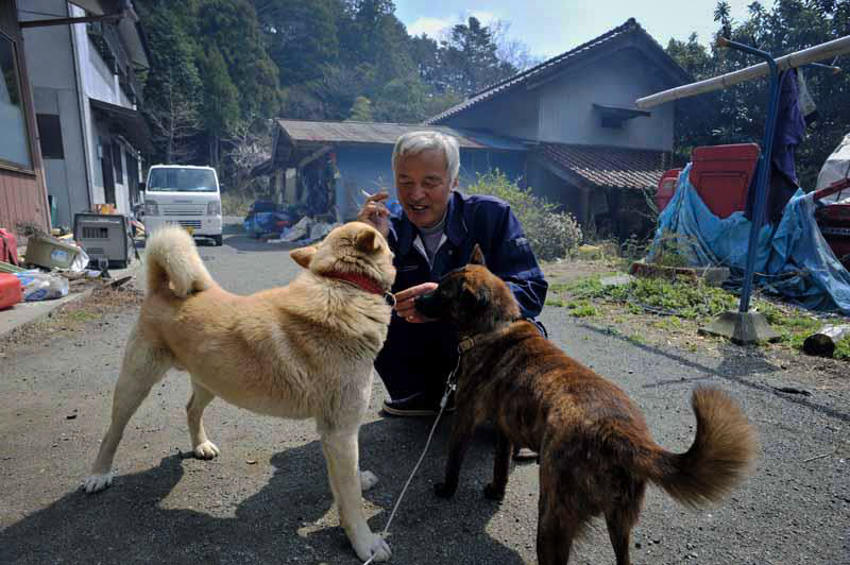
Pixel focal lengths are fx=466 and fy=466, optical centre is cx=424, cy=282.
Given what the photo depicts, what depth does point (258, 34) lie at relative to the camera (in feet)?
125

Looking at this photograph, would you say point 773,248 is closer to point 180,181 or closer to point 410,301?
point 410,301

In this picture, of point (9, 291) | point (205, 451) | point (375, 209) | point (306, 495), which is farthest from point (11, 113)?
point (306, 495)

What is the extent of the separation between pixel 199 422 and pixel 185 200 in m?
12.4

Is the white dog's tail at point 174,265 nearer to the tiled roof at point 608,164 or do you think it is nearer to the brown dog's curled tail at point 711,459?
the brown dog's curled tail at point 711,459

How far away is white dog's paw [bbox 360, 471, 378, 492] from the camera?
253cm

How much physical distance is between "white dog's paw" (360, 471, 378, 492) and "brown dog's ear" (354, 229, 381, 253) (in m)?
1.26

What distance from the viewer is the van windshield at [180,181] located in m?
13.9

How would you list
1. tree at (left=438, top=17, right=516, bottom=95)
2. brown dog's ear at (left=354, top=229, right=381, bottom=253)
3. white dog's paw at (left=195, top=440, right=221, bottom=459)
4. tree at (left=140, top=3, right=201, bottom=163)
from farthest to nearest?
tree at (left=438, top=17, right=516, bottom=95), tree at (left=140, top=3, right=201, bottom=163), white dog's paw at (left=195, top=440, right=221, bottom=459), brown dog's ear at (left=354, top=229, right=381, bottom=253)

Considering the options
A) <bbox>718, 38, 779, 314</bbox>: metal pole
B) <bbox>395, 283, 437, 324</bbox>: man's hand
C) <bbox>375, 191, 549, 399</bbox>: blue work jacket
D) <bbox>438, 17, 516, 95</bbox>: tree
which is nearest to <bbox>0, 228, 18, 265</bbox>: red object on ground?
<bbox>375, 191, 549, 399</bbox>: blue work jacket

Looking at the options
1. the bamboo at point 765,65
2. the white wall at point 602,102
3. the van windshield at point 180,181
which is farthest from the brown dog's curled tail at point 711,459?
the white wall at point 602,102

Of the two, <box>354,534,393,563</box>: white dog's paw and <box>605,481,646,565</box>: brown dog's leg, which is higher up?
<box>605,481,646,565</box>: brown dog's leg

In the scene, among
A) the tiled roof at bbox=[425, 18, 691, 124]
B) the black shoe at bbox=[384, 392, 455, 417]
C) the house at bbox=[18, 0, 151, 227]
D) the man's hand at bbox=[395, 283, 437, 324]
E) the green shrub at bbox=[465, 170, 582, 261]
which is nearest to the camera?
the man's hand at bbox=[395, 283, 437, 324]

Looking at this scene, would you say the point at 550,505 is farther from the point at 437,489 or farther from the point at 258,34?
the point at 258,34

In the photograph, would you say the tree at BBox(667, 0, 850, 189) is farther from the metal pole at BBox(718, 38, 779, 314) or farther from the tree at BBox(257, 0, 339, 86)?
the tree at BBox(257, 0, 339, 86)
